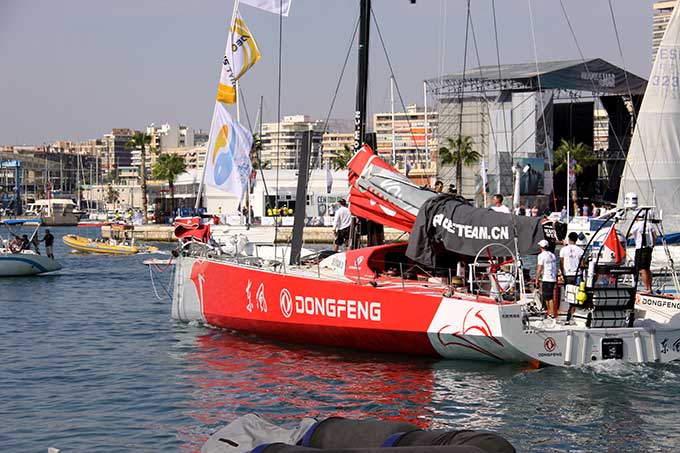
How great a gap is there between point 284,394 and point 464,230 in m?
3.55

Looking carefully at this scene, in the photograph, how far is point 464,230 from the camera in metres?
13.7

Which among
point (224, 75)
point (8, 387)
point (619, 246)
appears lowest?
point (8, 387)

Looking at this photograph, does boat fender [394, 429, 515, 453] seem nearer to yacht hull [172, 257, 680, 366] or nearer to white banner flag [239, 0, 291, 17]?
yacht hull [172, 257, 680, 366]

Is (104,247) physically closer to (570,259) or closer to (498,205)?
(498,205)

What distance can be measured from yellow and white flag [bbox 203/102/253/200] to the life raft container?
1172cm

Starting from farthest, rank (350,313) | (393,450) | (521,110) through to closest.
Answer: (521,110) < (350,313) < (393,450)

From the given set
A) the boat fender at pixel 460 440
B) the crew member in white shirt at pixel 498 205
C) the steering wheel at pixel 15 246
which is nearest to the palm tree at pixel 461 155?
the steering wheel at pixel 15 246

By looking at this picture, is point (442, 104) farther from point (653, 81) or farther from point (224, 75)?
point (224, 75)

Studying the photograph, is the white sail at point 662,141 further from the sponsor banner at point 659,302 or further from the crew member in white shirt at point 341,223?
the sponsor banner at point 659,302

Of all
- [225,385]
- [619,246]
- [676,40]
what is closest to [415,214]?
[619,246]

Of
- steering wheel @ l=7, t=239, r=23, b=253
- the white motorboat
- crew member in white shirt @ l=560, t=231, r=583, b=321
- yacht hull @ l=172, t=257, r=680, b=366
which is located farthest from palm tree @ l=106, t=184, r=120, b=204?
crew member in white shirt @ l=560, t=231, r=583, b=321

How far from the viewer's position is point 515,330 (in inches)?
483

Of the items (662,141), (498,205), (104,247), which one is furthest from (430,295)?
(104,247)

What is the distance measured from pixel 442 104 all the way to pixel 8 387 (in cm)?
5842
